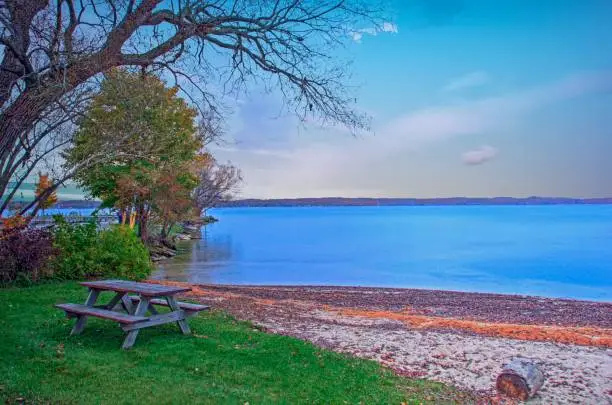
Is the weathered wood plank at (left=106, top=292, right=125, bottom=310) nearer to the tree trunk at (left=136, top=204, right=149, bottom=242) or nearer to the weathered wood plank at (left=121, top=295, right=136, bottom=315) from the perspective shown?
the weathered wood plank at (left=121, top=295, right=136, bottom=315)

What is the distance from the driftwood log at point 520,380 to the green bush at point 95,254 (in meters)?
11.3

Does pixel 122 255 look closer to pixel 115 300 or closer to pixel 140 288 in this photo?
pixel 115 300

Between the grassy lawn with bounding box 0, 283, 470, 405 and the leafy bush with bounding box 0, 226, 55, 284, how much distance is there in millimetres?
5117

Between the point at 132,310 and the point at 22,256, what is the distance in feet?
20.6

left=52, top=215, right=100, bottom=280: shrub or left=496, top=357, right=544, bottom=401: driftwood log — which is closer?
left=496, top=357, right=544, bottom=401: driftwood log


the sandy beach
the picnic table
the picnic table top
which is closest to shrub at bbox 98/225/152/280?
the sandy beach

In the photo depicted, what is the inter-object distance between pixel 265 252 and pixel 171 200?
Result: 18235mm

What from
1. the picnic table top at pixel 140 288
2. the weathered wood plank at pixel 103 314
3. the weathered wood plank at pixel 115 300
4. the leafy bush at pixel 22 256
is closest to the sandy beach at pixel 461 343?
the picnic table top at pixel 140 288

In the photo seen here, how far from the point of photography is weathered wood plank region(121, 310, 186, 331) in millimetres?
6688

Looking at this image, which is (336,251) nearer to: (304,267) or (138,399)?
(304,267)

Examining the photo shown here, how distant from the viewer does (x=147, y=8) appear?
5.49 m

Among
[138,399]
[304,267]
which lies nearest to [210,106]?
[138,399]

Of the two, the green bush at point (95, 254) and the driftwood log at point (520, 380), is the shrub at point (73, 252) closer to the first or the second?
the green bush at point (95, 254)

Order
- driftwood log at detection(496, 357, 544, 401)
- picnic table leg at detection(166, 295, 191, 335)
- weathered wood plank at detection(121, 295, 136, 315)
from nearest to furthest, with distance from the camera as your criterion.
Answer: driftwood log at detection(496, 357, 544, 401) < picnic table leg at detection(166, 295, 191, 335) < weathered wood plank at detection(121, 295, 136, 315)
